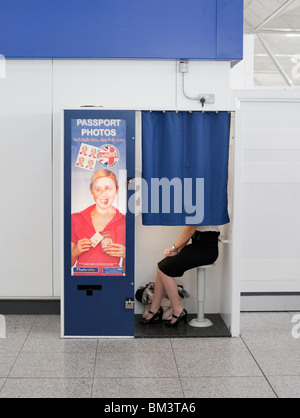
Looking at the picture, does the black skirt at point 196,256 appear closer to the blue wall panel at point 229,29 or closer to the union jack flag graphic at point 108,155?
the union jack flag graphic at point 108,155

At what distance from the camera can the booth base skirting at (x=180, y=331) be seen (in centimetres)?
443

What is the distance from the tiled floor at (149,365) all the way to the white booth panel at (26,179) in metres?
0.47

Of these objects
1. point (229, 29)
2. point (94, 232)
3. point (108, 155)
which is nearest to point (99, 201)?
point (94, 232)

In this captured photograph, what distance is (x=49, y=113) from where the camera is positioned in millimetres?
4879

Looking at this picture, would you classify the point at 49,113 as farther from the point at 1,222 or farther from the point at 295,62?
the point at 295,62

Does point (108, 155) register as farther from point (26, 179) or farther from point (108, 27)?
point (108, 27)

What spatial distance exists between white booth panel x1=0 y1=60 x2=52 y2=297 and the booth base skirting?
1.01m

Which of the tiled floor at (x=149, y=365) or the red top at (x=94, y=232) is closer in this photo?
the tiled floor at (x=149, y=365)

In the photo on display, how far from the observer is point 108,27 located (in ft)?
15.6

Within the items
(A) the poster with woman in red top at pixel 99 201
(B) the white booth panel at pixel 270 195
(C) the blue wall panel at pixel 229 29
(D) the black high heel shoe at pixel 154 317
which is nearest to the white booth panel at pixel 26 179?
(A) the poster with woman in red top at pixel 99 201

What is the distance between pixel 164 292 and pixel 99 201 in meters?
1.00

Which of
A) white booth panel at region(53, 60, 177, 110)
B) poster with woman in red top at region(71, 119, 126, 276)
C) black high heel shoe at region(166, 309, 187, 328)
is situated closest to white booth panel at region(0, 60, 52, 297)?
white booth panel at region(53, 60, 177, 110)
